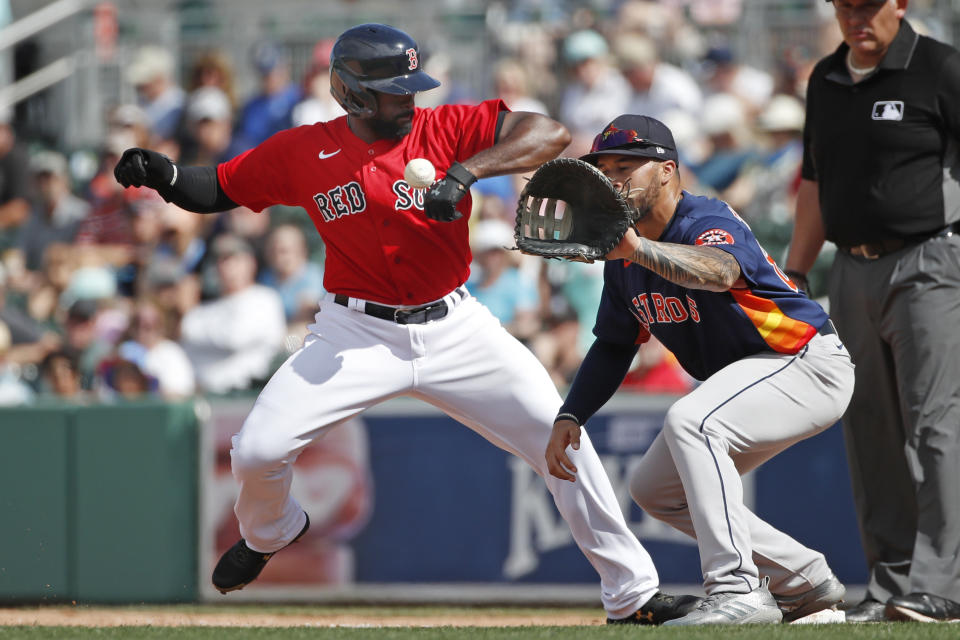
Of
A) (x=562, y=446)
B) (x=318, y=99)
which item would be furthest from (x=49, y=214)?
(x=562, y=446)

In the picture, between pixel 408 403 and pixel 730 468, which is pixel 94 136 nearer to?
pixel 408 403

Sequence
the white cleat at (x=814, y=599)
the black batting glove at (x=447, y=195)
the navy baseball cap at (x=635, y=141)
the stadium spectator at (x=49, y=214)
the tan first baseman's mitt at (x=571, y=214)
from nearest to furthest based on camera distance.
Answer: the tan first baseman's mitt at (x=571, y=214), the black batting glove at (x=447, y=195), the navy baseball cap at (x=635, y=141), the white cleat at (x=814, y=599), the stadium spectator at (x=49, y=214)

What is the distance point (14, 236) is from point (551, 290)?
503 centimetres

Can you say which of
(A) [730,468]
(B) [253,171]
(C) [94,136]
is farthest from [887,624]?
(C) [94,136]

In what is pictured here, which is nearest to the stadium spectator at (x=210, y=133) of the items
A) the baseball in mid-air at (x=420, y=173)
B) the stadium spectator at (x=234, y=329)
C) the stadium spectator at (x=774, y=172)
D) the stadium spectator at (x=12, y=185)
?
the stadium spectator at (x=12, y=185)

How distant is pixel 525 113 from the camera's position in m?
4.75

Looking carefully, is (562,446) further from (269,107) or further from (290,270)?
(269,107)

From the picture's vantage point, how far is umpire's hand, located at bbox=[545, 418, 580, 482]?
14.8 feet

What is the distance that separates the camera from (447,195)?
167 inches

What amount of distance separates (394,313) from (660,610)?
1399mm

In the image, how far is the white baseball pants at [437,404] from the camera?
4.62 m

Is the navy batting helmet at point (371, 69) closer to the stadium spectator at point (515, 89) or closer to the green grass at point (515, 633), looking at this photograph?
the green grass at point (515, 633)

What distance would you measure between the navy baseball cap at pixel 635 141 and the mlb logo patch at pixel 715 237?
0.33 metres

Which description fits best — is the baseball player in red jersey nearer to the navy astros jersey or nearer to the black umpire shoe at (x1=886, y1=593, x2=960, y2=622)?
the navy astros jersey
